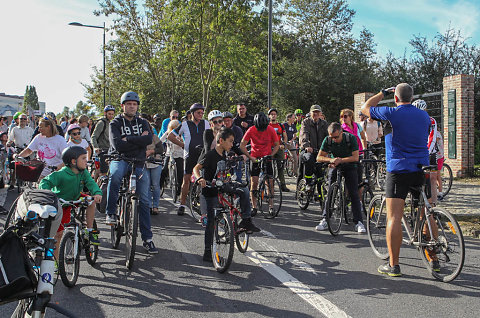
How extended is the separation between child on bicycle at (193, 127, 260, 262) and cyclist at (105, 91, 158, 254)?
2.65 ft

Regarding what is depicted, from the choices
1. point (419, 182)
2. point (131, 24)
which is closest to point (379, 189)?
point (419, 182)

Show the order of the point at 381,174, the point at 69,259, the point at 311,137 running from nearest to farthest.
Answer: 1. the point at 69,259
2. the point at 311,137
3. the point at 381,174

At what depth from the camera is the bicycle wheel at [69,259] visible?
190 inches

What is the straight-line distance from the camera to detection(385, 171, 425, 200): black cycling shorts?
527cm

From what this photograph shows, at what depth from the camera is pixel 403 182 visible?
5.27m

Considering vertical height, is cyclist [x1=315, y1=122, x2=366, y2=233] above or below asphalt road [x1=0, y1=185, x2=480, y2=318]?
above

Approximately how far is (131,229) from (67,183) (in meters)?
0.92

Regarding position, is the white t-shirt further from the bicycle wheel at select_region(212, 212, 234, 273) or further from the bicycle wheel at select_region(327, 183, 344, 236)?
the bicycle wheel at select_region(327, 183, 344, 236)

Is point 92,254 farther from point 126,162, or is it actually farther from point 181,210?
point 181,210

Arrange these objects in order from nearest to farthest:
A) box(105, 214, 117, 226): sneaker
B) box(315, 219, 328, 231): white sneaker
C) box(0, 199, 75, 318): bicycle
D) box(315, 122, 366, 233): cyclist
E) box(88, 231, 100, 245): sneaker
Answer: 1. box(0, 199, 75, 318): bicycle
2. box(88, 231, 100, 245): sneaker
3. box(105, 214, 117, 226): sneaker
4. box(315, 122, 366, 233): cyclist
5. box(315, 219, 328, 231): white sneaker

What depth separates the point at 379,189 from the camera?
43.0 ft

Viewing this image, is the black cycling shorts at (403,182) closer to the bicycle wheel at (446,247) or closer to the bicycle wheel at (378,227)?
the bicycle wheel at (446,247)

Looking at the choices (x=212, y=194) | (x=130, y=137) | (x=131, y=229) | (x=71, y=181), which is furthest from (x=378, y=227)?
(x=71, y=181)

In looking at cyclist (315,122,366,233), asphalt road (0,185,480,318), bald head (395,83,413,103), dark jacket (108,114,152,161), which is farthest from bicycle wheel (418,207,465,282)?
dark jacket (108,114,152,161)
